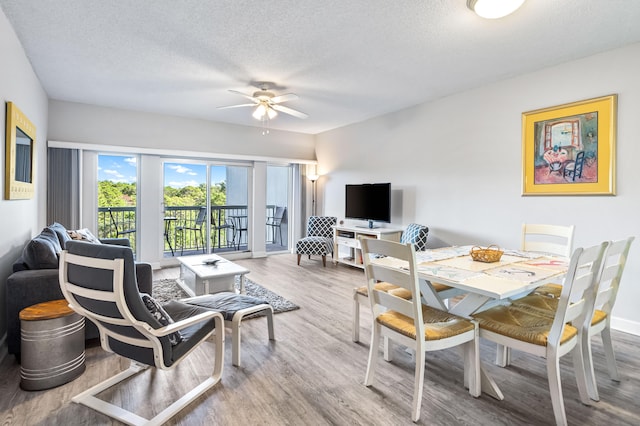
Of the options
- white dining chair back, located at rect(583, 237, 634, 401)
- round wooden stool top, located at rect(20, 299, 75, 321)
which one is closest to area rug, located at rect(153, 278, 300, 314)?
round wooden stool top, located at rect(20, 299, 75, 321)

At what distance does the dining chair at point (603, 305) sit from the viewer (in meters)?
1.97

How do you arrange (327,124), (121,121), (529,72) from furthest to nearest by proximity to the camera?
(327,124)
(121,121)
(529,72)

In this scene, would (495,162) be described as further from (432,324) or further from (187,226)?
(187,226)

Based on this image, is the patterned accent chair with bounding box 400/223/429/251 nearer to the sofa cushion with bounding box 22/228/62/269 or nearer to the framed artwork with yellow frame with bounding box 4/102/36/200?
the sofa cushion with bounding box 22/228/62/269

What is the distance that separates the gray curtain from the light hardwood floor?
116 inches

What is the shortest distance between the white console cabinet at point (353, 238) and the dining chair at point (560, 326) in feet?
9.44

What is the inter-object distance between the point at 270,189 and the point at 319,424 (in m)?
5.62

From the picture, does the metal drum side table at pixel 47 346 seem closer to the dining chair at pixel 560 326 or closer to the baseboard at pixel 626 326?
the dining chair at pixel 560 326

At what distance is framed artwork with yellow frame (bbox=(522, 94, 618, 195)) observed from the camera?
305 centimetres

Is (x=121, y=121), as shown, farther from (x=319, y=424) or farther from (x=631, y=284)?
(x=631, y=284)

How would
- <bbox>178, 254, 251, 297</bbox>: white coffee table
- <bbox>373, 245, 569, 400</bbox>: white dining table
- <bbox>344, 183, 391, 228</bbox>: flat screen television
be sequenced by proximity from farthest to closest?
<bbox>344, 183, 391, 228</bbox>: flat screen television, <bbox>178, 254, 251, 297</bbox>: white coffee table, <bbox>373, 245, 569, 400</bbox>: white dining table

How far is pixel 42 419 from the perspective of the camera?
5.80 feet

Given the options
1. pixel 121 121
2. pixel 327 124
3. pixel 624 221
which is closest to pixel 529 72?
pixel 624 221

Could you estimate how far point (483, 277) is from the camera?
1.93 m
